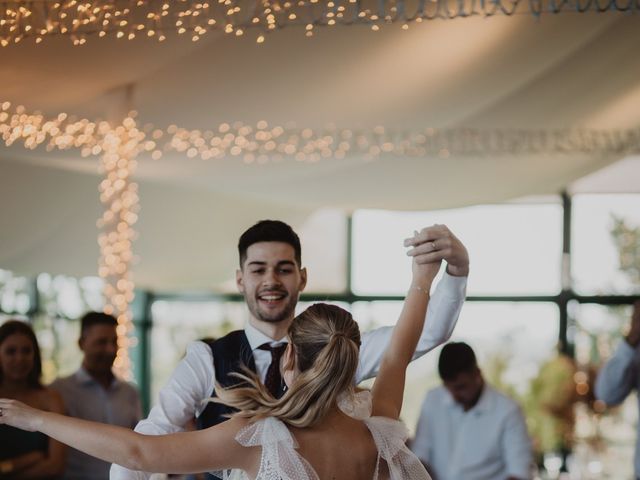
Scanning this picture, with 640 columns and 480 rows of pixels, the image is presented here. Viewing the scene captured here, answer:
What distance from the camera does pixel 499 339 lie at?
38.6ft

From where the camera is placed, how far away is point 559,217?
39.2 feet

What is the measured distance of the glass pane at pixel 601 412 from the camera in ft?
36.2

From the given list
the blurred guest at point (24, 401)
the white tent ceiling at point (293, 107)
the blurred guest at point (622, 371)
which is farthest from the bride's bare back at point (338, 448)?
the blurred guest at point (622, 371)

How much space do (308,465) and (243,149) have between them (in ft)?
16.7

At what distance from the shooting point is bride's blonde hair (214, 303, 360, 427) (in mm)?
2670

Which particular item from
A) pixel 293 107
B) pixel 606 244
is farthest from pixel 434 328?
pixel 606 244

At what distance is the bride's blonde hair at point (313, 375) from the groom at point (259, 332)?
0.52 metres

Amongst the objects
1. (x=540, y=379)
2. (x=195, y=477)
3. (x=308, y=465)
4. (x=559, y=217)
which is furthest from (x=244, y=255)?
(x=559, y=217)

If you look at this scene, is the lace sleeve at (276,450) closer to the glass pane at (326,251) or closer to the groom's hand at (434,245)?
the groom's hand at (434,245)

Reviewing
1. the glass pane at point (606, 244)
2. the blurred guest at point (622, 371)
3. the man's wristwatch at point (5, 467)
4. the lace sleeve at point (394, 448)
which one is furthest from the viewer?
the glass pane at point (606, 244)

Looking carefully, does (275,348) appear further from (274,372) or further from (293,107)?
(293,107)

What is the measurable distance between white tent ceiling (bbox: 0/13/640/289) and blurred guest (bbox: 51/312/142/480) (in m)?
1.07

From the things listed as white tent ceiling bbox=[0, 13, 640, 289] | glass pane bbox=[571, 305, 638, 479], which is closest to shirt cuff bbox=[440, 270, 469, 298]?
white tent ceiling bbox=[0, 13, 640, 289]

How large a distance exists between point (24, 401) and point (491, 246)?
7.62 metres
